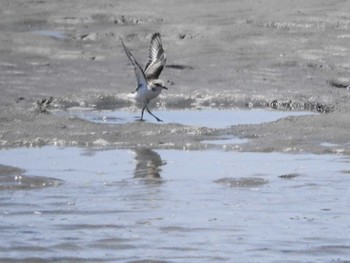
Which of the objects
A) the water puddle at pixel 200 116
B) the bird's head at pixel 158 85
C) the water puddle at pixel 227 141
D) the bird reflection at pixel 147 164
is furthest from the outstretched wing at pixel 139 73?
the bird reflection at pixel 147 164

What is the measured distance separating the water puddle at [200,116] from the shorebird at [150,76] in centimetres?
21

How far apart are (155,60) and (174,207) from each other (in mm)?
6637

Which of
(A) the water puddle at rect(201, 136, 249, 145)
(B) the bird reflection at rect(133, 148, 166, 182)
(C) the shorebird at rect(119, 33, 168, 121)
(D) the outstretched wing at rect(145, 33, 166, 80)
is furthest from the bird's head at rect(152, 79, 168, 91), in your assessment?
(B) the bird reflection at rect(133, 148, 166, 182)

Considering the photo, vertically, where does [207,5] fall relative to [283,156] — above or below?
above

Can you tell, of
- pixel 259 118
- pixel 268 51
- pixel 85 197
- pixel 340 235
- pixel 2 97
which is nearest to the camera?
pixel 340 235

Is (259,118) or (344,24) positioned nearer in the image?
(259,118)

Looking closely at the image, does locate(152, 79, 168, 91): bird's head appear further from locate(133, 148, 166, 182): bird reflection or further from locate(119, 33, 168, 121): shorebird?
locate(133, 148, 166, 182): bird reflection

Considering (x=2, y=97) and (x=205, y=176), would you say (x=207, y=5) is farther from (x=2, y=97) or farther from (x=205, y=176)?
(x=205, y=176)

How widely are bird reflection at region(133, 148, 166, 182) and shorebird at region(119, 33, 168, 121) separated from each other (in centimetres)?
164

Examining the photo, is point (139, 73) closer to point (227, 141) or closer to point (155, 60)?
point (155, 60)

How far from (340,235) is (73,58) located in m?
9.78

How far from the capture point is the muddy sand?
13250 millimetres

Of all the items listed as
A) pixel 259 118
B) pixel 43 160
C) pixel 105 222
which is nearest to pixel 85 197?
pixel 105 222

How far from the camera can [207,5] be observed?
20.8 metres
